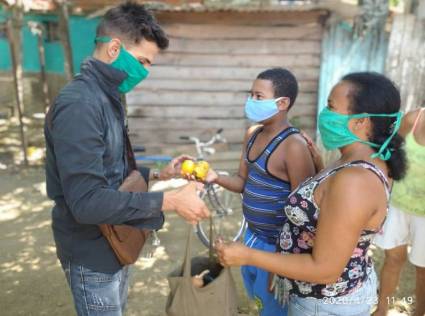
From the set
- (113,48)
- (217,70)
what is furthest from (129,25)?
(217,70)

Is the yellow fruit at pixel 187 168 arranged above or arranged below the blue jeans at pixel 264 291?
above

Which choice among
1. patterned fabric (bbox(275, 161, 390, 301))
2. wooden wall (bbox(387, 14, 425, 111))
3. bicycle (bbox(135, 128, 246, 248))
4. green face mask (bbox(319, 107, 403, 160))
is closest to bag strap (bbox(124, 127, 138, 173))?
patterned fabric (bbox(275, 161, 390, 301))

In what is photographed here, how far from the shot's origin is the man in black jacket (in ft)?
5.72

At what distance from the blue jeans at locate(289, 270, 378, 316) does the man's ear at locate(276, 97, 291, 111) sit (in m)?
1.21

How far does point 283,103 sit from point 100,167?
1.46 m

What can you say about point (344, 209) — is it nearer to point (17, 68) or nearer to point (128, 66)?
point (128, 66)

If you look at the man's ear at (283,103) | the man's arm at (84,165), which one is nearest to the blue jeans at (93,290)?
the man's arm at (84,165)

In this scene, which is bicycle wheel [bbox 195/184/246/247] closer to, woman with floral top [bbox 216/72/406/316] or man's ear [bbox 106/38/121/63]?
woman with floral top [bbox 216/72/406/316]

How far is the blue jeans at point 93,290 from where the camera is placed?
2080 mm

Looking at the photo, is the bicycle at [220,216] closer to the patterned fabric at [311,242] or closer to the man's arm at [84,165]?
the patterned fabric at [311,242]

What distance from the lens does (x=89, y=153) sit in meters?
1.74

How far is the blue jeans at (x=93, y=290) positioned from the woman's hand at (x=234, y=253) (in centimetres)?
62

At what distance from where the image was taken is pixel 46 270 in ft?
15.2

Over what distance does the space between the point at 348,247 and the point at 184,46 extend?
6.67m
